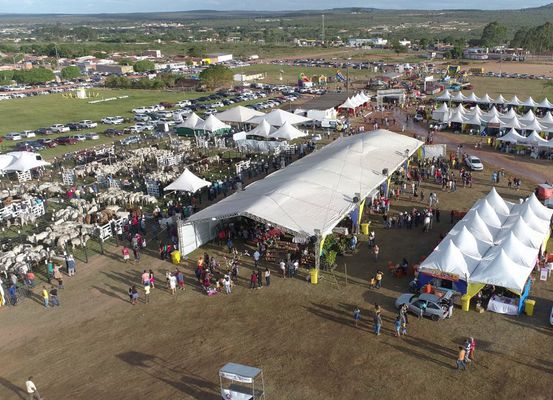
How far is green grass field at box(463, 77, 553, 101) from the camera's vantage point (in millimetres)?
70125

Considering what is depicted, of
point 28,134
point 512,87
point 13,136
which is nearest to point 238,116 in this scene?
point 28,134

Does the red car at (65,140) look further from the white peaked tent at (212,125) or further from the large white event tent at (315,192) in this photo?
the large white event tent at (315,192)

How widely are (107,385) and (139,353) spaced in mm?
1666

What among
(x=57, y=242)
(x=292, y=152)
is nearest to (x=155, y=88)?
(x=292, y=152)

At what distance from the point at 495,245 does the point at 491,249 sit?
0.43 m

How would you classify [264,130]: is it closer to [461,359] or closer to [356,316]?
[356,316]

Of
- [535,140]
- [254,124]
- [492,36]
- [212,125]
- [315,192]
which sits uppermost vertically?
[492,36]

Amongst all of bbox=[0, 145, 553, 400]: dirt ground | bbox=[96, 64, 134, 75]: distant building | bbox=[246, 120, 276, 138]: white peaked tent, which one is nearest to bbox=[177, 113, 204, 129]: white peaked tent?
bbox=[246, 120, 276, 138]: white peaked tent

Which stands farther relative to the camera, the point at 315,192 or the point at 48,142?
the point at 48,142

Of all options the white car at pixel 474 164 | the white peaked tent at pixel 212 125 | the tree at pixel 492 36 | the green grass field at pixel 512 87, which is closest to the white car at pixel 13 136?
the white peaked tent at pixel 212 125

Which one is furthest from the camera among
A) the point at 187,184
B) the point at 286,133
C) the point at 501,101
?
the point at 501,101

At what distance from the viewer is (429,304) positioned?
1845 centimetres

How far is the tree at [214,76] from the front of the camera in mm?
81312

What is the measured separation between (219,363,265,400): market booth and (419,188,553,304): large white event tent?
8.99m
